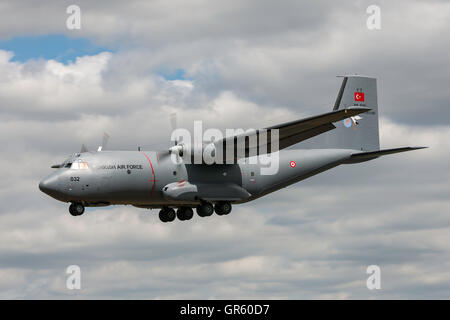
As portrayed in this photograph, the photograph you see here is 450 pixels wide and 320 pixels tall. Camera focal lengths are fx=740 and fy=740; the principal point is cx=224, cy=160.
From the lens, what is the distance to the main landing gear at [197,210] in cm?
3388

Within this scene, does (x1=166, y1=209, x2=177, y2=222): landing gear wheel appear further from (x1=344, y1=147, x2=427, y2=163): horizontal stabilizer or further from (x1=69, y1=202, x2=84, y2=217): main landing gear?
(x1=344, y1=147, x2=427, y2=163): horizontal stabilizer

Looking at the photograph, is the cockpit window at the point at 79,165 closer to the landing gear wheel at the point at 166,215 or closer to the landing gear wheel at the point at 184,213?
the landing gear wheel at the point at 166,215

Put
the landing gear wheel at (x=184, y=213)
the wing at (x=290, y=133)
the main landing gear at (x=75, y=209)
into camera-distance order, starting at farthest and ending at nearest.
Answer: the landing gear wheel at (x=184, y=213), the main landing gear at (x=75, y=209), the wing at (x=290, y=133)

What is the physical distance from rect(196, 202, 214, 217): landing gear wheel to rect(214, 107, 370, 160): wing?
252 centimetres

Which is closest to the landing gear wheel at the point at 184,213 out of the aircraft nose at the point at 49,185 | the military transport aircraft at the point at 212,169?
the military transport aircraft at the point at 212,169

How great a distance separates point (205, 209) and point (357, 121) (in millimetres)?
9965

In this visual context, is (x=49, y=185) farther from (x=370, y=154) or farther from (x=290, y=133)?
(x=370, y=154)

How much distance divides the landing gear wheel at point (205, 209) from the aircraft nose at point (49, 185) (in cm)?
678

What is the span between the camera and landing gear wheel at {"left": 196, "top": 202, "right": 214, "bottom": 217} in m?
33.8

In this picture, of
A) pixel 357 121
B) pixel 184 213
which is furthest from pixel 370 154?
pixel 184 213

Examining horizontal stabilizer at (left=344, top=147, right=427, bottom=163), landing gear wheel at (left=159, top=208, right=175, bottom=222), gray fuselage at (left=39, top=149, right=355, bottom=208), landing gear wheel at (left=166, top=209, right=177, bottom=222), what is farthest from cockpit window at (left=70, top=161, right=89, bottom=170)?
horizontal stabilizer at (left=344, top=147, right=427, bottom=163)
